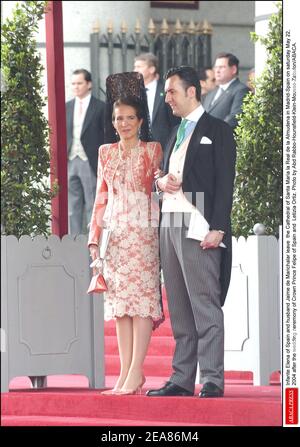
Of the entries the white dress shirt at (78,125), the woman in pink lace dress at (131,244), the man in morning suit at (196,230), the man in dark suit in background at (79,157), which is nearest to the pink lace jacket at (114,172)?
the woman in pink lace dress at (131,244)

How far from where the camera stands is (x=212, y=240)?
30.6 feet

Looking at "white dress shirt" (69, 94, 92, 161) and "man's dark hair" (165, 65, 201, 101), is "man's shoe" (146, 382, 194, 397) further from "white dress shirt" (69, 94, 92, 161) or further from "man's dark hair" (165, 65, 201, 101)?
"white dress shirt" (69, 94, 92, 161)

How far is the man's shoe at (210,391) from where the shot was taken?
9242 mm

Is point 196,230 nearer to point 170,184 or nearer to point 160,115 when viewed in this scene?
point 170,184

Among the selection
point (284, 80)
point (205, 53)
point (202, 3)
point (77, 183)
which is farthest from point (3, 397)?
point (202, 3)

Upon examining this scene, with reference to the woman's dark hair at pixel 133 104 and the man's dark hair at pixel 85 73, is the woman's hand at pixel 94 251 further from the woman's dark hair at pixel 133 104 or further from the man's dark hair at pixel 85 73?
the man's dark hair at pixel 85 73

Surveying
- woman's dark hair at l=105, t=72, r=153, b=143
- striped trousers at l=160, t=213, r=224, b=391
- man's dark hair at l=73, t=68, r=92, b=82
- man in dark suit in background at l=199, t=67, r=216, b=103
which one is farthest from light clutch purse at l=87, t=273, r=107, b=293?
man's dark hair at l=73, t=68, r=92, b=82

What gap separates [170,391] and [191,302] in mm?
510

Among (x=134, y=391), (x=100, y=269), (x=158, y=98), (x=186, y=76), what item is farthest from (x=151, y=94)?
(x=134, y=391)

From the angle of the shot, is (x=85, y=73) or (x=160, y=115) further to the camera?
(x=85, y=73)

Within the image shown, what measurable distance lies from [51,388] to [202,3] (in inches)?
306

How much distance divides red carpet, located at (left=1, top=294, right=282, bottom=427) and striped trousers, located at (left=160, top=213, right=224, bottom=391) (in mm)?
202

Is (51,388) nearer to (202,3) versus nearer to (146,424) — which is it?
(146,424)

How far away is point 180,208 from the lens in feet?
30.8
